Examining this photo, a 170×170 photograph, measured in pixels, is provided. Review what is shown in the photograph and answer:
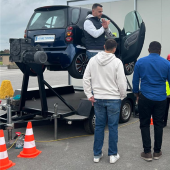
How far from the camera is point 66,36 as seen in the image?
18.9 ft

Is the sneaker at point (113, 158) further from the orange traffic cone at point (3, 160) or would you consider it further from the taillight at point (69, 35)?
the taillight at point (69, 35)

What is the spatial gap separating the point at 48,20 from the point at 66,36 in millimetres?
649

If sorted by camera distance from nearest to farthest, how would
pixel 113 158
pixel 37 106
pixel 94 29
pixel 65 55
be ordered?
pixel 113 158 < pixel 94 29 < pixel 65 55 < pixel 37 106

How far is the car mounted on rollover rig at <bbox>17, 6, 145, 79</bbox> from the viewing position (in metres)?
5.77

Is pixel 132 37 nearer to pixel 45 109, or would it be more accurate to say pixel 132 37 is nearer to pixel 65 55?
pixel 65 55

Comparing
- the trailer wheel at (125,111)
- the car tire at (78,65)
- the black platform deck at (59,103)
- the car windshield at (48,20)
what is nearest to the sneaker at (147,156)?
the black platform deck at (59,103)

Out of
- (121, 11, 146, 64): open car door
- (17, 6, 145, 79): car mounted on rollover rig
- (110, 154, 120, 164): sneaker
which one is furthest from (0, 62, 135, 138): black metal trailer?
(110, 154, 120, 164): sneaker

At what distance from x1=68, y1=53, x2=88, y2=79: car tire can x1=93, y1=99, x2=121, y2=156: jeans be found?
2.04m

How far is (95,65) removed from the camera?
391 cm

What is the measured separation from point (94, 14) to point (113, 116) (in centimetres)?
250

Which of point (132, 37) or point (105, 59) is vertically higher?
point (132, 37)

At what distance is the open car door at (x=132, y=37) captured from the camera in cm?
579

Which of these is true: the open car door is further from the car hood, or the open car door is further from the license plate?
the car hood

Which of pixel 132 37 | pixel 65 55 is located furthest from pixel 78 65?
pixel 132 37
